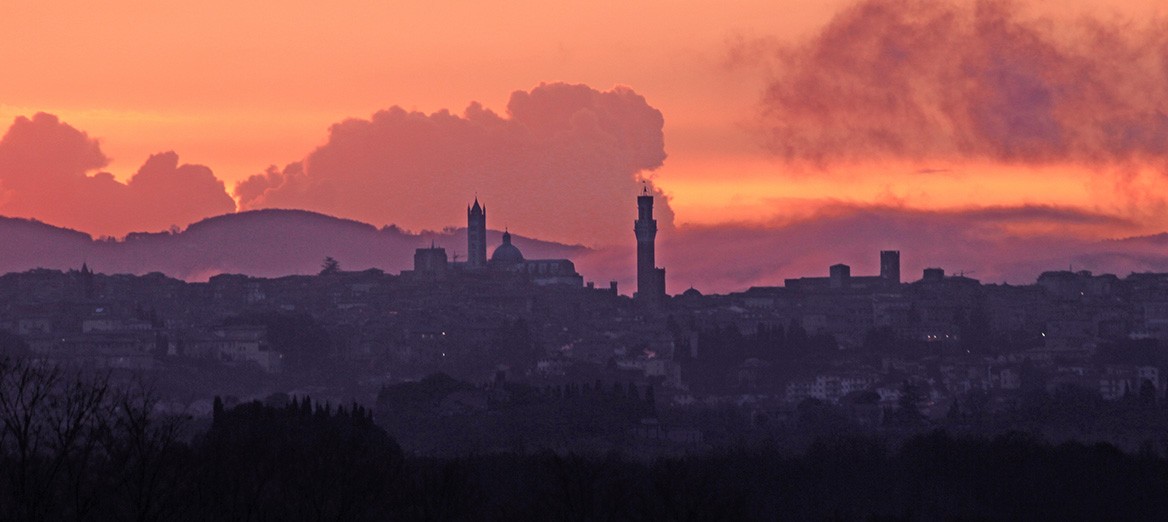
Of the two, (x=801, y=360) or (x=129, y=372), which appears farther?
(x=801, y=360)

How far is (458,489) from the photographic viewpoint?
63.2m

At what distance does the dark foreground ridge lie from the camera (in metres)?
50.3

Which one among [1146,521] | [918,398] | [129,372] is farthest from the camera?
[129,372]

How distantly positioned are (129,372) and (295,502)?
121441 mm

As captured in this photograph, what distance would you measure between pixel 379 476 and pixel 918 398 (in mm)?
103239

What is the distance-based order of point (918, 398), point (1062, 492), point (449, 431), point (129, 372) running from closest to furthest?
1. point (1062, 492)
2. point (449, 431)
3. point (918, 398)
4. point (129, 372)

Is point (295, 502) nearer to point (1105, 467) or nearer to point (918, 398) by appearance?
point (1105, 467)

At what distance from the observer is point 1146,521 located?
262ft

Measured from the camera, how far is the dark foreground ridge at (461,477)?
50.3 meters

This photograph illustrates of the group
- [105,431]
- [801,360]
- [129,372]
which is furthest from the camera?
[801,360]

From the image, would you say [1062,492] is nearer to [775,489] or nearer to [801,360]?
[775,489]

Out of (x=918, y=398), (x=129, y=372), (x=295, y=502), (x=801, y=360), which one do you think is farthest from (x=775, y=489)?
(x=801, y=360)

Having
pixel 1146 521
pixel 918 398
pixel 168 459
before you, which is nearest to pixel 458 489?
pixel 168 459

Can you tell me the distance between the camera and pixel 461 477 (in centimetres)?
6831
